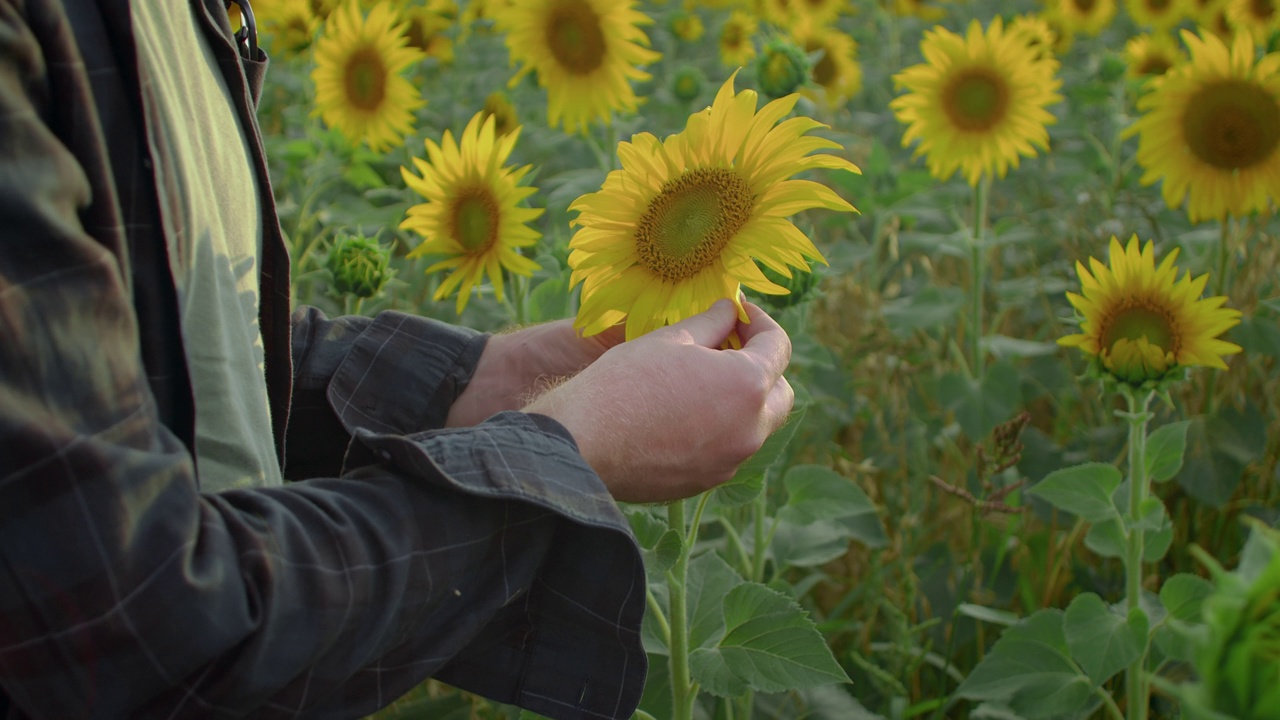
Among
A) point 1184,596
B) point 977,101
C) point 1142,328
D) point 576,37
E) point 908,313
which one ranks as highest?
point 977,101

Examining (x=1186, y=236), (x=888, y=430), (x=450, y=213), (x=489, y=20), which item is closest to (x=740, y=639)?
(x=450, y=213)

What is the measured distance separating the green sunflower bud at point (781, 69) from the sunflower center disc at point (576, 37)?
0.30 meters

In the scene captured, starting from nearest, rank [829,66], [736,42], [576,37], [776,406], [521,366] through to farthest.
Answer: [776,406], [521,366], [576,37], [829,66], [736,42]

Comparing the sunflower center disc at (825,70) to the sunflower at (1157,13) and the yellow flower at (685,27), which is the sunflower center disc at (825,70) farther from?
the sunflower at (1157,13)

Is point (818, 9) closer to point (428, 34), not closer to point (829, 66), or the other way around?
point (829, 66)

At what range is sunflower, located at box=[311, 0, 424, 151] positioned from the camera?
83.7 inches

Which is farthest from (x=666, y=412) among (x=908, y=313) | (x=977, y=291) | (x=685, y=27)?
(x=685, y=27)

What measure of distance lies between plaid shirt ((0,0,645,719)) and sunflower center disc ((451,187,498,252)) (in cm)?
50

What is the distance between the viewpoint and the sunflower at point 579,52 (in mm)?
2098

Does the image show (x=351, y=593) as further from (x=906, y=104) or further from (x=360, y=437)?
(x=906, y=104)

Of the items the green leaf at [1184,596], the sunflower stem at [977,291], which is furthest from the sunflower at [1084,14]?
the green leaf at [1184,596]

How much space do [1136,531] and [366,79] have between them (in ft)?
5.06

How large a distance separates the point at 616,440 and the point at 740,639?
0.40 metres

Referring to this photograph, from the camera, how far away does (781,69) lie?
6.80 ft
